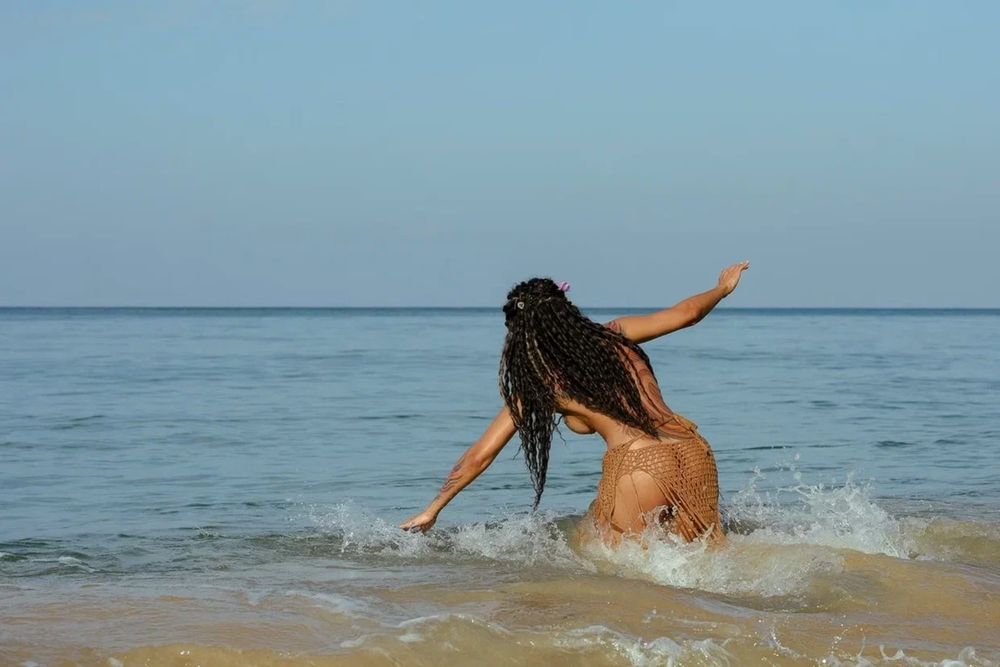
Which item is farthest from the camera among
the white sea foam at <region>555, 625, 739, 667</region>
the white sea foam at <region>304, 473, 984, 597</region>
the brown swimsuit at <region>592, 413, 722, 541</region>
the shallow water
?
the brown swimsuit at <region>592, 413, 722, 541</region>

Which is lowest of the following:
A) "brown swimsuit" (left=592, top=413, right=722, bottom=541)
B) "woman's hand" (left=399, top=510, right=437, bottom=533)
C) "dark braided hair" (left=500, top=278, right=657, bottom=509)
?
"woman's hand" (left=399, top=510, right=437, bottom=533)

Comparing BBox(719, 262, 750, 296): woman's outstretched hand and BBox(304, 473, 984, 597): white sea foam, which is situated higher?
BBox(719, 262, 750, 296): woman's outstretched hand

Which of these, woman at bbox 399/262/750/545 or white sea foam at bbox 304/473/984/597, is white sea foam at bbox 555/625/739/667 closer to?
white sea foam at bbox 304/473/984/597

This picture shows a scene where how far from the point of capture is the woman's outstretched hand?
630 centimetres

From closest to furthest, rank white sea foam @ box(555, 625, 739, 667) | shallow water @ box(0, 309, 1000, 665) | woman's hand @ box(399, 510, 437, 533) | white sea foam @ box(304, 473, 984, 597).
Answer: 1. white sea foam @ box(555, 625, 739, 667)
2. shallow water @ box(0, 309, 1000, 665)
3. white sea foam @ box(304, 473, 984, 597)
4. woman's hand @ box(399, 510, 437, 533)

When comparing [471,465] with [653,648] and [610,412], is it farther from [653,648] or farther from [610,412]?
Result: [653,648]

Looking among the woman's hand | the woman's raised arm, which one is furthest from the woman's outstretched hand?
the woman's hand

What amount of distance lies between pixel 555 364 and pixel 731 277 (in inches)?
39.9

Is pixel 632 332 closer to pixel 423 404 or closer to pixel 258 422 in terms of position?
pixel 258 422

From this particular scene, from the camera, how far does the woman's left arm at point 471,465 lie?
20.6ft

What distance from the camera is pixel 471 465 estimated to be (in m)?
6.29

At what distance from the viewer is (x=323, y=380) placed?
20.3 meters

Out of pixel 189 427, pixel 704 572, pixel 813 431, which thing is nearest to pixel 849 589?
pixel 704 572

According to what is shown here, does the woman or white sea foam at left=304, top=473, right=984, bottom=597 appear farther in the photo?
the woman
